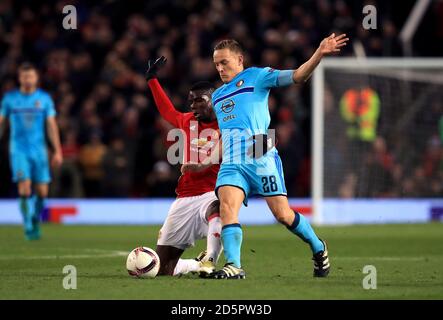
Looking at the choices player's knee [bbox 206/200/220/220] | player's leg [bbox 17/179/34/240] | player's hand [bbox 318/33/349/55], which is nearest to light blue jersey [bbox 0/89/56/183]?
player's leg [bbox 17/179/34/240]

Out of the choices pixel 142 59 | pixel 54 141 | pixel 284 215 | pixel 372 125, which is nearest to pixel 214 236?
pixel 284 215

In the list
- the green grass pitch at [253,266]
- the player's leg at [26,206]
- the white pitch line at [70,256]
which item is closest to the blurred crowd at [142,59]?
the green grass pitch at [253,266]

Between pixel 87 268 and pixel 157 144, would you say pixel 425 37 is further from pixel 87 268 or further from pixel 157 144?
pixel 87 268

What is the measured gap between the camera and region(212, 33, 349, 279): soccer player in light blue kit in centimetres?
844

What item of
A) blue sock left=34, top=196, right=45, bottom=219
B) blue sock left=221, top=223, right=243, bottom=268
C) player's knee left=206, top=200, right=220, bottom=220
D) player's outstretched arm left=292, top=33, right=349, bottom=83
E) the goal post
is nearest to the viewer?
player's outstretched arm left=292, top=33, right=349, bottom=83

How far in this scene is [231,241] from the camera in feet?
27.4

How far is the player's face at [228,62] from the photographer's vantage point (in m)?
8.70

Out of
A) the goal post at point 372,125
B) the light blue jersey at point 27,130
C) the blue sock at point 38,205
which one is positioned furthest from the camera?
the goal post at point 372,125

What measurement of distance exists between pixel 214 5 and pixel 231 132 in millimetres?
13186

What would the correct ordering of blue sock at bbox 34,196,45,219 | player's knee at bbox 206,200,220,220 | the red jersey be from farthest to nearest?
blue sock at bbox 34,196,45,219 < the red jersey < player's knee at bbox 206,200,220,220

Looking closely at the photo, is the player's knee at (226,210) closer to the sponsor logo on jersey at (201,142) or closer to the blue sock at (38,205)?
the sponsor logo on jersey at (201,142)

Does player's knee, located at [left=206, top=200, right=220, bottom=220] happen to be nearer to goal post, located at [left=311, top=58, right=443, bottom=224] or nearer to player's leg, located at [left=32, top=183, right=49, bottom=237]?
player's leg, located at [left=32, top=183, right=49, bottom=237]

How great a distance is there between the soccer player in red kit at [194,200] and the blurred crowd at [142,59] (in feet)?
31.5

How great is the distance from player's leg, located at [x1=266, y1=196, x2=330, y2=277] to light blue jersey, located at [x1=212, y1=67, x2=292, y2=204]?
0.09m
